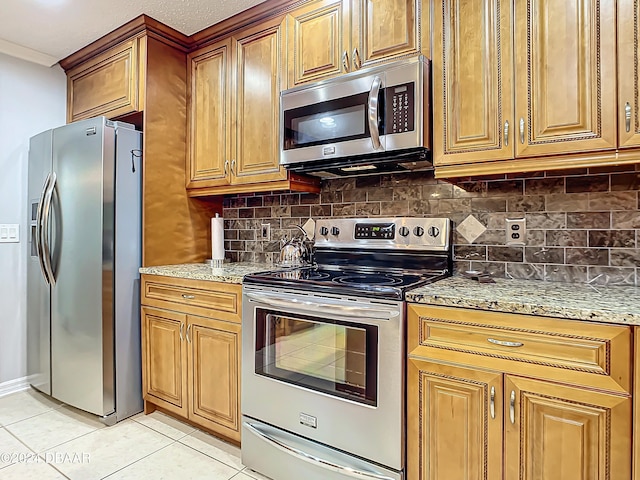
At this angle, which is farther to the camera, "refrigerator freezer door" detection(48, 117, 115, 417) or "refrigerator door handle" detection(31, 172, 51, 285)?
"refrigerator door handle" detection(31, 172, 51, 285)

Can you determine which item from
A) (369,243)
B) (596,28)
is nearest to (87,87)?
(369,243)

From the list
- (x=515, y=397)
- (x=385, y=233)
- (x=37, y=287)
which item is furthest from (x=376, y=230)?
(x=37, y=287)

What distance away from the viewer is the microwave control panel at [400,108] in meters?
1.67

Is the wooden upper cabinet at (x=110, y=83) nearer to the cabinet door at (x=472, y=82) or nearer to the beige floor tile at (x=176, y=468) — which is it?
the cabinet door at (x=472, y=82)

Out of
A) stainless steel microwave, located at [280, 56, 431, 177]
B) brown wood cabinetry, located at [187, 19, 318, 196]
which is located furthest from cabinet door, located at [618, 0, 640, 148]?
brown wood cabinetry, located at [187, 19, 318, 196]

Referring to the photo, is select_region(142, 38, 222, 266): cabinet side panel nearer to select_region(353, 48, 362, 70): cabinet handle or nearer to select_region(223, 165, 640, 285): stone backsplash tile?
select_region(223, 165, 640, 285): stone backsplash tile

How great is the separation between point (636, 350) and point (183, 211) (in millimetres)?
2414

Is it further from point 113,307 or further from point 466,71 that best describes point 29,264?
point 466,71

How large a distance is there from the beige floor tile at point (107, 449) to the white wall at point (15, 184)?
1.07 m

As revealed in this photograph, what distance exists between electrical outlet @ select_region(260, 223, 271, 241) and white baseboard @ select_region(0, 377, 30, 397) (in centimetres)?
193

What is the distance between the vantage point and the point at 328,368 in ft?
5.29

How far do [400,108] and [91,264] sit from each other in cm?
189

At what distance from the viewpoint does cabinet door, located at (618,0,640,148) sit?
4.24ft

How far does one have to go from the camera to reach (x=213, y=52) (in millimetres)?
2475
